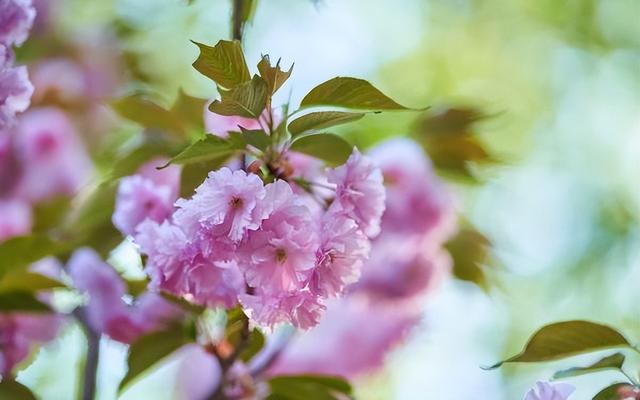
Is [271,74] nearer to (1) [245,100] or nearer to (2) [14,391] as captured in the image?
(1) [245,100]

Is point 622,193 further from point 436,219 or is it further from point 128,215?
point 128,215

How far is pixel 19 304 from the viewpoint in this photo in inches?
45.8

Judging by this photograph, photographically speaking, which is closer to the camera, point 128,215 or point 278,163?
point 278,163

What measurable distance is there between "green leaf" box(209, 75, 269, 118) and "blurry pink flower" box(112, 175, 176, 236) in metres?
0.21

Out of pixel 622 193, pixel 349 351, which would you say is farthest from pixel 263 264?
pixel 622 193

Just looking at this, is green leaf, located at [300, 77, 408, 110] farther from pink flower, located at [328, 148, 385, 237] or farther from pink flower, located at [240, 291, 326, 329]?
pink flower, located at [240, 291, 326, 329]

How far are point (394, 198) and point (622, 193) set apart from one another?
5.95ft

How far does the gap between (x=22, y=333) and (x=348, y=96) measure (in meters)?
0.66

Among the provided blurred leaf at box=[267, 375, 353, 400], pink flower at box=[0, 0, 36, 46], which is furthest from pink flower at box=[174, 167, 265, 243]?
blurred leaf at box=[267, 375, 353, 400]

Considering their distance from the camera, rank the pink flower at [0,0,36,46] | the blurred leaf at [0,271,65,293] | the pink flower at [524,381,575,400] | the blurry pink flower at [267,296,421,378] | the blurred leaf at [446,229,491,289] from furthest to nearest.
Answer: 1. the blurry pink flower at [267,296,421,378]
2. the blurred leaf at [446,229,491,289]
3. the blurred leaf at [0,271,65,293]
4. the pink flower at [0,0,36,46]
5. the pink flower at [524,381,575,400]

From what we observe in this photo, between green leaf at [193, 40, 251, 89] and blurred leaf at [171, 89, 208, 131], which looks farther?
blurred leaf at [171, 89, 208, 131]

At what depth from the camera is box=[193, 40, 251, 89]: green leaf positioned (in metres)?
0.80

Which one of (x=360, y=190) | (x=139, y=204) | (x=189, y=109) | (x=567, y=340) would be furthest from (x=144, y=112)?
(x=567, y=340)

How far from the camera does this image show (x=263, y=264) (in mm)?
801
